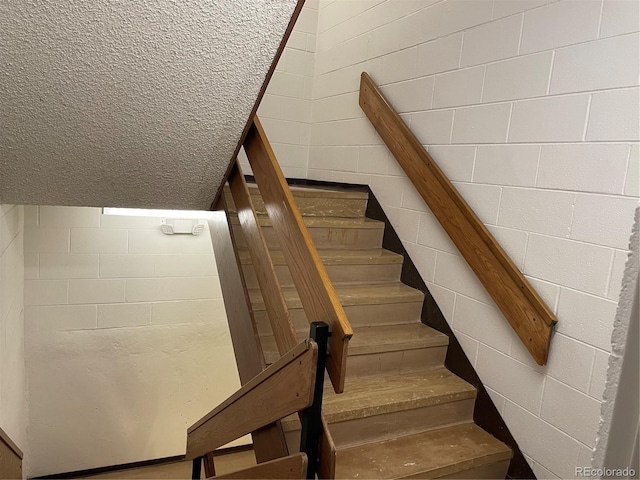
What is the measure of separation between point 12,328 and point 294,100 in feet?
8.55

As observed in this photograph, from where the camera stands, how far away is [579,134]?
5.82ft

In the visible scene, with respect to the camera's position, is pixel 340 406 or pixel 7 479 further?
pixel 340 406

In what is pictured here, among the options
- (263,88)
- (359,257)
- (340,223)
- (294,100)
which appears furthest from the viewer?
(294,100)

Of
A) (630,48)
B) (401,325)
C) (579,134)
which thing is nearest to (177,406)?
(401,325)

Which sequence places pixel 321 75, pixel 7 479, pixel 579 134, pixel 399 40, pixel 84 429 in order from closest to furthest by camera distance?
pixel 7 479 → pixel 579 134 → pixel 399 40 → pixel 84 429 → pixel 321 75

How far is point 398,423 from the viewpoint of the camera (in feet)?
6.89

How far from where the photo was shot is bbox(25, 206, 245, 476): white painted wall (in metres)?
3.26

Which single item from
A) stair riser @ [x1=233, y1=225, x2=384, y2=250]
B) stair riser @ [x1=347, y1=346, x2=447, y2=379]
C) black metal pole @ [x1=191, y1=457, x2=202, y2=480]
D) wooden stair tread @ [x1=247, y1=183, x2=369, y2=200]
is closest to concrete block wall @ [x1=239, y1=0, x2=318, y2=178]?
wooden stair tread @ [x1=247, y1=183, x2=369, y2=200]

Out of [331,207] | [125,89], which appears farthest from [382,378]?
[125,89]

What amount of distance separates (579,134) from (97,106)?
1792mm

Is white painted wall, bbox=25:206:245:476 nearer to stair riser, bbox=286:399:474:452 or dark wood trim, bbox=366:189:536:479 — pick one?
dark wood trim, bbox=366:189:536:479

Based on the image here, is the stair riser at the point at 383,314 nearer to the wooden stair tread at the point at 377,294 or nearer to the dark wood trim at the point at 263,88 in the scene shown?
the wooden stair tread at the point at 377,294

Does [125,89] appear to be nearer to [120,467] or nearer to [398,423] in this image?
[398,423]

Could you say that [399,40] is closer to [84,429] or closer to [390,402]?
[390,402]
